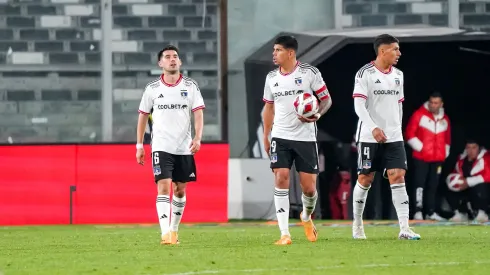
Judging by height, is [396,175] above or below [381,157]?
below

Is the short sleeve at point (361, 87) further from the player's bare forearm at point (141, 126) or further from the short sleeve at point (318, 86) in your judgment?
the player's bare forearm at point (141, 126)

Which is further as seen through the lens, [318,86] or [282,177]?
[318,86]

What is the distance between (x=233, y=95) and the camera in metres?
23.3

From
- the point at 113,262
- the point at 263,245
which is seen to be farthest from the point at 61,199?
the point at 113,262

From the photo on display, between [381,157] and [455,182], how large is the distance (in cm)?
837

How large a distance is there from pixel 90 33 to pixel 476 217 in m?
7.00

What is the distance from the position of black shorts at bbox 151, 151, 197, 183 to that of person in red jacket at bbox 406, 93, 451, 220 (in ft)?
27.2

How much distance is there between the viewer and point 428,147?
21.9 m

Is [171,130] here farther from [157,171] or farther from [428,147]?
[428,147]

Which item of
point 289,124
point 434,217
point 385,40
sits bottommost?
point 434,217

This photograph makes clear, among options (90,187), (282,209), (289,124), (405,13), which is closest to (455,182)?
(405,13)

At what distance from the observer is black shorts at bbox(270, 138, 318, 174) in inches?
535

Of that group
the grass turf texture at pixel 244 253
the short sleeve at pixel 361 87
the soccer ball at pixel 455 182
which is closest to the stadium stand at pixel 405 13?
the soccer ball at pixel 455 182

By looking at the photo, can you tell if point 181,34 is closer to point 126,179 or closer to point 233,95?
point 233,95
